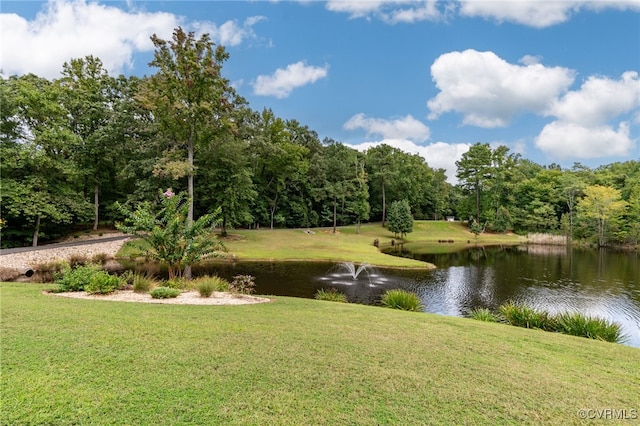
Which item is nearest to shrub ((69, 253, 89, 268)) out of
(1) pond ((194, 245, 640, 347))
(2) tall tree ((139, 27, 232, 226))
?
(2) tall tree ((139, 27, 232, 226))

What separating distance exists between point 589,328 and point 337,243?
86.9 feet

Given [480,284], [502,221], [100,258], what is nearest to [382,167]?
[502,221]

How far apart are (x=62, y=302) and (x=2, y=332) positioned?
2.64m

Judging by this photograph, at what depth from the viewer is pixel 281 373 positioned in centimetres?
413

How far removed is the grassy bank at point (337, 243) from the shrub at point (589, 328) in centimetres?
1459

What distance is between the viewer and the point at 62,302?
7.36 metres

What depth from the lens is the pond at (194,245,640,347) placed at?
14.2 m

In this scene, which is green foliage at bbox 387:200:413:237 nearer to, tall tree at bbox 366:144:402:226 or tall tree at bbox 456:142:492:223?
tall tree at bbox 366:144:402:226

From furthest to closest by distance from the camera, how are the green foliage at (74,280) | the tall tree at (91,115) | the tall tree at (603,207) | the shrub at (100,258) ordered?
the tall tree at (603,207) → the tall tree at (91,115) → the shrub at (100,258) → the green foliage at (74,280)

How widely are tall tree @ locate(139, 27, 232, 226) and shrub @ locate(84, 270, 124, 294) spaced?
12.4m

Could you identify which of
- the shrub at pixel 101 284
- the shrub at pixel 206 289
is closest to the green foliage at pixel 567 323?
the shrub at pixel 206 289

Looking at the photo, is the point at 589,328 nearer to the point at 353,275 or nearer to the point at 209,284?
the point at 209,284

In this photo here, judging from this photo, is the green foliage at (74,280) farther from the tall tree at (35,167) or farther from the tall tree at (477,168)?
the tall tree at (477,168)

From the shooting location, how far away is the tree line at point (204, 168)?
22969 mm
